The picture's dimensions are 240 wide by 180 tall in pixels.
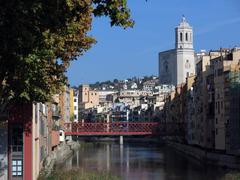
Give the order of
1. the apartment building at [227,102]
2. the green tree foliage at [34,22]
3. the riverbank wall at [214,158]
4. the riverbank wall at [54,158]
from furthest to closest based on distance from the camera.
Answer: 1. the apartment building at [227,102]
2. the riverbank wall at [214,158]
3. the riverbank wall at [54,158]
4. the green tree foliage at [34,22]

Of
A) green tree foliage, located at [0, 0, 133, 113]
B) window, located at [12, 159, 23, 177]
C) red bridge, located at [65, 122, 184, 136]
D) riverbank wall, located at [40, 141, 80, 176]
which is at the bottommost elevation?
riverbank wall, located at [40, 141, 80, 176]

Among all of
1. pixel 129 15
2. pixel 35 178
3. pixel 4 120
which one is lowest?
pixel 35 178

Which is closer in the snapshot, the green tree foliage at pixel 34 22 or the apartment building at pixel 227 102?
the green tree foliage at pixel 34 22

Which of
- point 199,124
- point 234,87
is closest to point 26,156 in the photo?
point 234,87

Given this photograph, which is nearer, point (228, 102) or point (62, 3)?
point (62, 3)

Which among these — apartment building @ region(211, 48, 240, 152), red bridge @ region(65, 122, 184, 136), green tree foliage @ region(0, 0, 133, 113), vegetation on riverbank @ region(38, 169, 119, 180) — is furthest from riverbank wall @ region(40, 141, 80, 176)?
green tree foliage @ region(0, 0, 133, 113)

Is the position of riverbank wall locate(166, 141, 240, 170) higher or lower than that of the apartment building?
lower

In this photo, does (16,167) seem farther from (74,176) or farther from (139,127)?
(139,127)

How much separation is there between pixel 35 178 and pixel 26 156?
2.68 metres

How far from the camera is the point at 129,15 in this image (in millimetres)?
14047

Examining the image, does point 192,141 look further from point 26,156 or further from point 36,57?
point 36,57

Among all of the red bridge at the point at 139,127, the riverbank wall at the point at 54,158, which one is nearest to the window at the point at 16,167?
the riverbank wall at the point at 54,158

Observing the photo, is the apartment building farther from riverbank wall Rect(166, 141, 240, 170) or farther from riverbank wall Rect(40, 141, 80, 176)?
riverbank wall Rect(40, 141, 80, 176)

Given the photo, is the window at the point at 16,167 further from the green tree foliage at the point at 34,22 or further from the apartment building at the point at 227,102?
the apartment building at the point at 227,102
